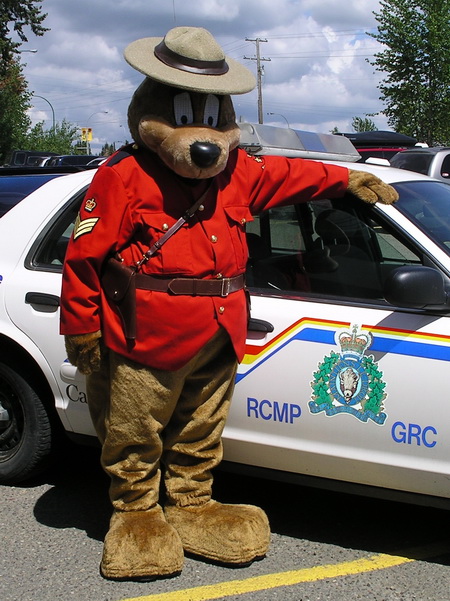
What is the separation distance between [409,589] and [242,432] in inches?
33.7

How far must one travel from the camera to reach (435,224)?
3092 mm

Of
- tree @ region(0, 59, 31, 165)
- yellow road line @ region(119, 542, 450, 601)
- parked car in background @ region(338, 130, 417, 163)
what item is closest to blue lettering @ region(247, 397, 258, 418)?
yellow road line @ region(119, 542, 450, 601)

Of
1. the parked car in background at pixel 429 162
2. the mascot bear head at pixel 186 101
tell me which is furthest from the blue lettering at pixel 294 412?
the parked car in background at pixel 429 162

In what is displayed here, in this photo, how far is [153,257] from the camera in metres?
2.84

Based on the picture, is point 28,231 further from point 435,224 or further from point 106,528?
point 435,224

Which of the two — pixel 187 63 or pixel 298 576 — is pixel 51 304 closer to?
pixel 187 63

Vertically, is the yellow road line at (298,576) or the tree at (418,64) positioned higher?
the tree at (418,64)

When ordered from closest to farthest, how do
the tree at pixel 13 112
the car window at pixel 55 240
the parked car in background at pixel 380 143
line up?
the car window at pixel 55 240 < the parked car in background at pixel 380 143 < the tree at pixel 13 112

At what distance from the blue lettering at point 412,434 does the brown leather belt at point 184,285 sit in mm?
807

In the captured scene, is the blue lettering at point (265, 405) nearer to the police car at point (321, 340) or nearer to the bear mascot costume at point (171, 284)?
the police car at point (321, 340)

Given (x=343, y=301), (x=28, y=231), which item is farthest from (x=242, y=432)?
(x=28, y=231)

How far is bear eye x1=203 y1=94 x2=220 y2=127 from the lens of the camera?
9.47 feet

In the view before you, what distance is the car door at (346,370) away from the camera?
9.23ft

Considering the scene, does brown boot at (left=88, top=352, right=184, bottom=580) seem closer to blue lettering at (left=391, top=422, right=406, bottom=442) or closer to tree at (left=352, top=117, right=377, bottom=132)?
blue lettering at (left=391, top=422, right=406, bottom=442)
